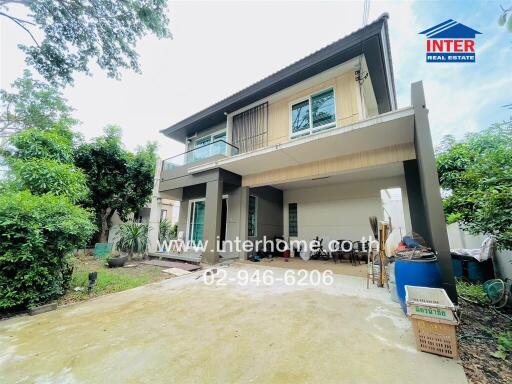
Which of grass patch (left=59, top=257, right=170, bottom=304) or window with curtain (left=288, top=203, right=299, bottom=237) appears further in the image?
window with curtain (left=288, top=203, right=299, bottom=237)

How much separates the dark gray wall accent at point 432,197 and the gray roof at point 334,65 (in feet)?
6.73

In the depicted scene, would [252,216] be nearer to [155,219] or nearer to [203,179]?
[203,179]

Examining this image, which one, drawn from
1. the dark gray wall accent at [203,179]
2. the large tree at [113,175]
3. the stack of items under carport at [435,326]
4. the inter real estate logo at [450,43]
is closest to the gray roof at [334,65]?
the inter real estate logo at [450,43]

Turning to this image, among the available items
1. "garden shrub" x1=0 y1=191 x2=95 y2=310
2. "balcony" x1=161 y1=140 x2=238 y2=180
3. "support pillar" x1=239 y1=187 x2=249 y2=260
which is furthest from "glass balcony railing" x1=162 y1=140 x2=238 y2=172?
"garden shrub" x1=0 y1=191 x2=95 y2=310

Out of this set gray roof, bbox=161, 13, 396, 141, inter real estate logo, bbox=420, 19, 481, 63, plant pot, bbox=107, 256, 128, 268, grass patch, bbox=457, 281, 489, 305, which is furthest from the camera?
plant pot, bbox=107, 256, 128, 268

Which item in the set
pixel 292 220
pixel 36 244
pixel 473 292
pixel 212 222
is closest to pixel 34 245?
pixel 36 244

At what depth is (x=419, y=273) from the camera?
108 inches

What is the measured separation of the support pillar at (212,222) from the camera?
640 centimetres

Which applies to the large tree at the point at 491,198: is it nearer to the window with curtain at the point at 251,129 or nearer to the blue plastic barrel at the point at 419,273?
the blue plastic barrel at the point at 419,273

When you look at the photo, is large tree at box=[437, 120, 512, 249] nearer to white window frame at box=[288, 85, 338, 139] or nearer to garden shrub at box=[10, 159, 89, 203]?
white window frame at box=[288, 85, 338, 139]

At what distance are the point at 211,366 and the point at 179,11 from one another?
8331mm

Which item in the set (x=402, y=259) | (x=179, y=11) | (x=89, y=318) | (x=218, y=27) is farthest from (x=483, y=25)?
(x=89, y=318)

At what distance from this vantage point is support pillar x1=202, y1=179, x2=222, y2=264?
21.0ft

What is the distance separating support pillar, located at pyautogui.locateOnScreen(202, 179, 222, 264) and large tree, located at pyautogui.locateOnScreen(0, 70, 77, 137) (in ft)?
36.9
